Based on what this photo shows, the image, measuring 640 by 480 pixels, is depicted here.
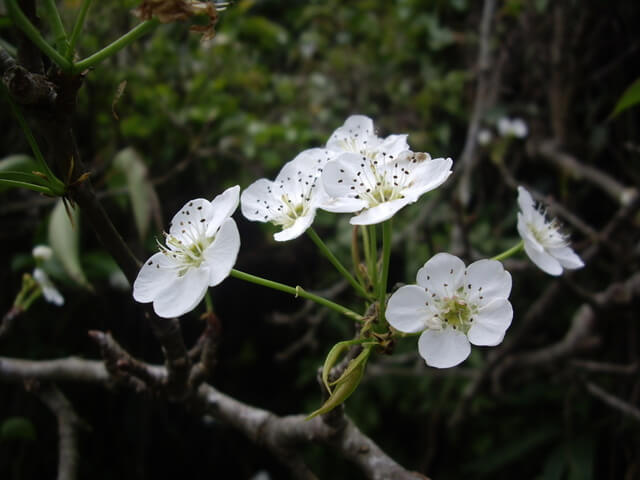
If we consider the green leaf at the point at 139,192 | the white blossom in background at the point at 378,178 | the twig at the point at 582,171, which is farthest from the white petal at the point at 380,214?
the twig at the point at 582,171

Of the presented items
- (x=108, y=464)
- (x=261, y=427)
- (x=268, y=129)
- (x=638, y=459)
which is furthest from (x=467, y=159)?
(x=108, y=464)

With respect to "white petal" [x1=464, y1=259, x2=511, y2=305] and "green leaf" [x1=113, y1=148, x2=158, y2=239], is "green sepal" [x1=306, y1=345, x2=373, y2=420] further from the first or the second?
"green leaf" [x1=113, y1=148, x2=158, y2=239]

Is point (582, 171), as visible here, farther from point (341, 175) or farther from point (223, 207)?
point (223, 207)

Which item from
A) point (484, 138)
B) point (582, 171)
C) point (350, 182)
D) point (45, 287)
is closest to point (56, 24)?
point (350, 182)

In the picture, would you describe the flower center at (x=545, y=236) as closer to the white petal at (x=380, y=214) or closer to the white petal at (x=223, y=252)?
the white petal at (x=380, y=214)

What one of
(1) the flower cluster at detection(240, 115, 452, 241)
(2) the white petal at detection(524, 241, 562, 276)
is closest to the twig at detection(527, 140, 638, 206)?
(2) the white petal at detection(524, 241, 562, 276)

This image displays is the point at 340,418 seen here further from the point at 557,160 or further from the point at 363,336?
the point at 557,160
